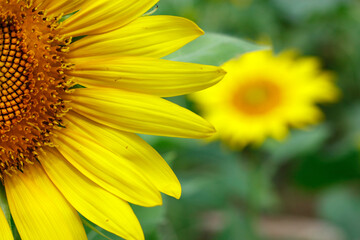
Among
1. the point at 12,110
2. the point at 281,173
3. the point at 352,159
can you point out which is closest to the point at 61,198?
the point at 12,110

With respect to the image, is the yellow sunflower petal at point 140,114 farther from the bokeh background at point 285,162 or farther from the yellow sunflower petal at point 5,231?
the bokeh background at point 285,162

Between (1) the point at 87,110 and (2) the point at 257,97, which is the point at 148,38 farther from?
(2) the point at 257,97

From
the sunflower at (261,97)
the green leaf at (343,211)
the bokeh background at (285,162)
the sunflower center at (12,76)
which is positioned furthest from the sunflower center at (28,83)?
the green leaf at (343,211)

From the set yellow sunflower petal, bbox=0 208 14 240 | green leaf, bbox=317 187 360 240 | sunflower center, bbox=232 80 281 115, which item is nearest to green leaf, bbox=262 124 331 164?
sunflower center, bbox=232 80 281 115

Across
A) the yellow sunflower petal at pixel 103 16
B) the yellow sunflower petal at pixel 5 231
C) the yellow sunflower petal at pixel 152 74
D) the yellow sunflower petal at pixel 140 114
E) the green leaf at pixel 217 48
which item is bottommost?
the yellow sunflower petal at pixel 5 231

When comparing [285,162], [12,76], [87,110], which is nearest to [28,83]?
[12,76]

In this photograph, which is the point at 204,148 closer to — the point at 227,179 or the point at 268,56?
the point at 227,179
